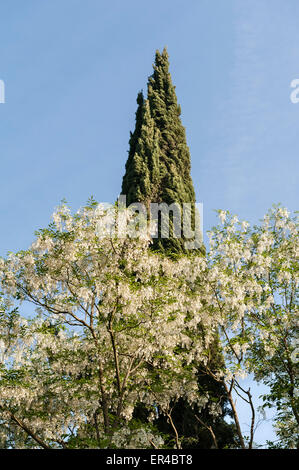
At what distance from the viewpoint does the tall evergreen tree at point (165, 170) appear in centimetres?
1653

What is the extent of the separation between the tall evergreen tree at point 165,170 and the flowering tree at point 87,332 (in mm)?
3078

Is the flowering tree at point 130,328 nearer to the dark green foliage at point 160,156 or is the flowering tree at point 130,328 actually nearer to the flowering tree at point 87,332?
the flowering tree at point 87,332

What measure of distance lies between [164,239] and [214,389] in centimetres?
686

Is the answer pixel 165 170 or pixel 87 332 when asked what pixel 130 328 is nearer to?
pixel 87 332

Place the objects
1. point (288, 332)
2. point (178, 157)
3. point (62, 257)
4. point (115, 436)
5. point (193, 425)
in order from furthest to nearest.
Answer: point (178, 157) < point (193, 425) < point (288, 332) < point (62, 257) < point (115, 436)

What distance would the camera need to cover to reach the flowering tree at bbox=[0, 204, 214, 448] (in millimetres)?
11852

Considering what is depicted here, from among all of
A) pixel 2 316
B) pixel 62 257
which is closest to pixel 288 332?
pixel 62 257

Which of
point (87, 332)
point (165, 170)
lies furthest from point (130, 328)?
point (165, 170)

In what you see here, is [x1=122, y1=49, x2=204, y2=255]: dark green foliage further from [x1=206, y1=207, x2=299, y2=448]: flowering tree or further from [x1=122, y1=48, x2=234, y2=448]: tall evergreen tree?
[x1=206, y1=207, x2=299, y2=448]: flowering tree

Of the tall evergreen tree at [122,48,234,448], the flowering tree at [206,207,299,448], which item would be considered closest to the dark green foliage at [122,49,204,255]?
the tall evergreen tree at [122,48,234,448]
